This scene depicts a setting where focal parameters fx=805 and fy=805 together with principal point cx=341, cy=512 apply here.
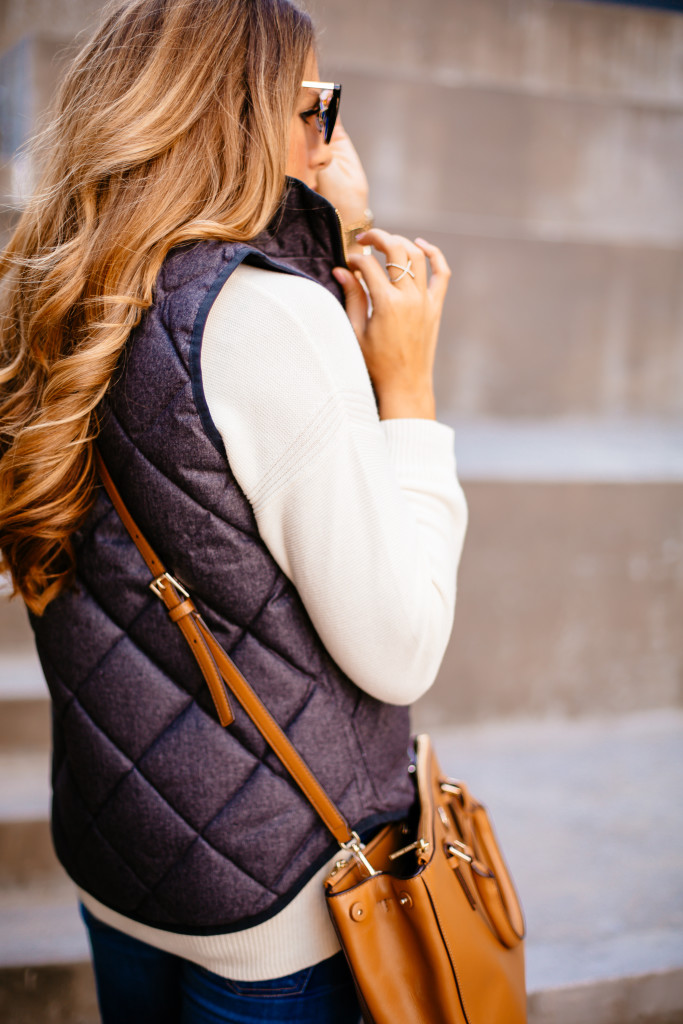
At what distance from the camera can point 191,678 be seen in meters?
0.84

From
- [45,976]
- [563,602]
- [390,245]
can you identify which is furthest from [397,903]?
[563,602]

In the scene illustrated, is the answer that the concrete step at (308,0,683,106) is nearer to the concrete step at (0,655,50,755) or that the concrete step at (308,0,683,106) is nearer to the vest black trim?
the concrete step at (0,655,50,755)

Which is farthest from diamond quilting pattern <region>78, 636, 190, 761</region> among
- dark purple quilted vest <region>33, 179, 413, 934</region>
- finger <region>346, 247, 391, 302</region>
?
finger <region>346, 247, 391, 302</region>

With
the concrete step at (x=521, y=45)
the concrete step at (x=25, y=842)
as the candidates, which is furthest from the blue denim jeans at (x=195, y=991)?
the concrete step at (x=521, y=45)

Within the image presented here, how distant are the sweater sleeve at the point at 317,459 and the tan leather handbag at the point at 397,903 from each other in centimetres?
12

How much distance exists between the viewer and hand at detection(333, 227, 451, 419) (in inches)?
35.1

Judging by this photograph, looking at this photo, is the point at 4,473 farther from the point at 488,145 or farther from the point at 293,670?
the point at 488,145

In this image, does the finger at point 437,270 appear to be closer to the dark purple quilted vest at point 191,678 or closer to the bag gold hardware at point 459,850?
the dark purple quilted vest at point 191,678

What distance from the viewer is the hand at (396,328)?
2.93 feet

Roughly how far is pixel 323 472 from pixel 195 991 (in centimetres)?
62

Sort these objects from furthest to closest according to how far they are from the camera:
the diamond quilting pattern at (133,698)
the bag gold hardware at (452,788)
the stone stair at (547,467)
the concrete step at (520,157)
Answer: the concrete step at (520,157) → the stone stair at (547,467) → the bag gold hardware at (452,788) → the diamond quilting pattern at (133,698)

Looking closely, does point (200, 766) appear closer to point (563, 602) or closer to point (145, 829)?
point (145, 829)

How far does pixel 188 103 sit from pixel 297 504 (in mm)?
423

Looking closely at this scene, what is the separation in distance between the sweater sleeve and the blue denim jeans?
1.27 feet
